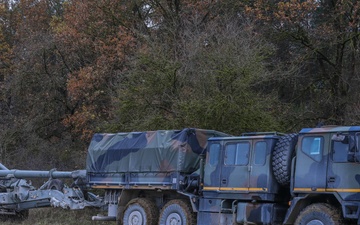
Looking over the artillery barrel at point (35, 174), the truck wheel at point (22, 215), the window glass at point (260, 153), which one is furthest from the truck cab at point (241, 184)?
the truck wheel at point (22, 215)

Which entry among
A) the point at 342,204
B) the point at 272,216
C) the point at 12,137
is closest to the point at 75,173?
the point at 272,216

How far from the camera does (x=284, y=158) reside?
13781mm

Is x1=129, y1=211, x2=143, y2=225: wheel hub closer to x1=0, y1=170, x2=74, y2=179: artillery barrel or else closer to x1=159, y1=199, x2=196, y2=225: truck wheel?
x1=159, y1=199, x2=196, y2=225: truck wheel

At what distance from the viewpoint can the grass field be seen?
18.7m

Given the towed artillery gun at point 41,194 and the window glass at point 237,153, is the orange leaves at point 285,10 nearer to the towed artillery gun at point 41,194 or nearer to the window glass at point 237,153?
the window glass at point 237,153

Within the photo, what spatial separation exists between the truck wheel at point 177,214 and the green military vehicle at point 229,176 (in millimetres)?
25

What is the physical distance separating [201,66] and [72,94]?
8.37 meters

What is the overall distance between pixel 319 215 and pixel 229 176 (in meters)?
2.63

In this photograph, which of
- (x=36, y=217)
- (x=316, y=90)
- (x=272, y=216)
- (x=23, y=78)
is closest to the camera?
(x=272, y=216)

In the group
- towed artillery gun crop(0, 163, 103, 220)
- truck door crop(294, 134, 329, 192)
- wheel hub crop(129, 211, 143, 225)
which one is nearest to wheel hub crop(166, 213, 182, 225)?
wheel hub crop(129, 211, 143, 225)

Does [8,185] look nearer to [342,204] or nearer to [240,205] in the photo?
[240,205]

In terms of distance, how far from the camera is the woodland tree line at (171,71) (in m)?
19.9

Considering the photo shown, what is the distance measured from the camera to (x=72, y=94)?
87.9ft

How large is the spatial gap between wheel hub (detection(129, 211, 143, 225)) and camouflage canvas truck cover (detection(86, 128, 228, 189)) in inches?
29.4
